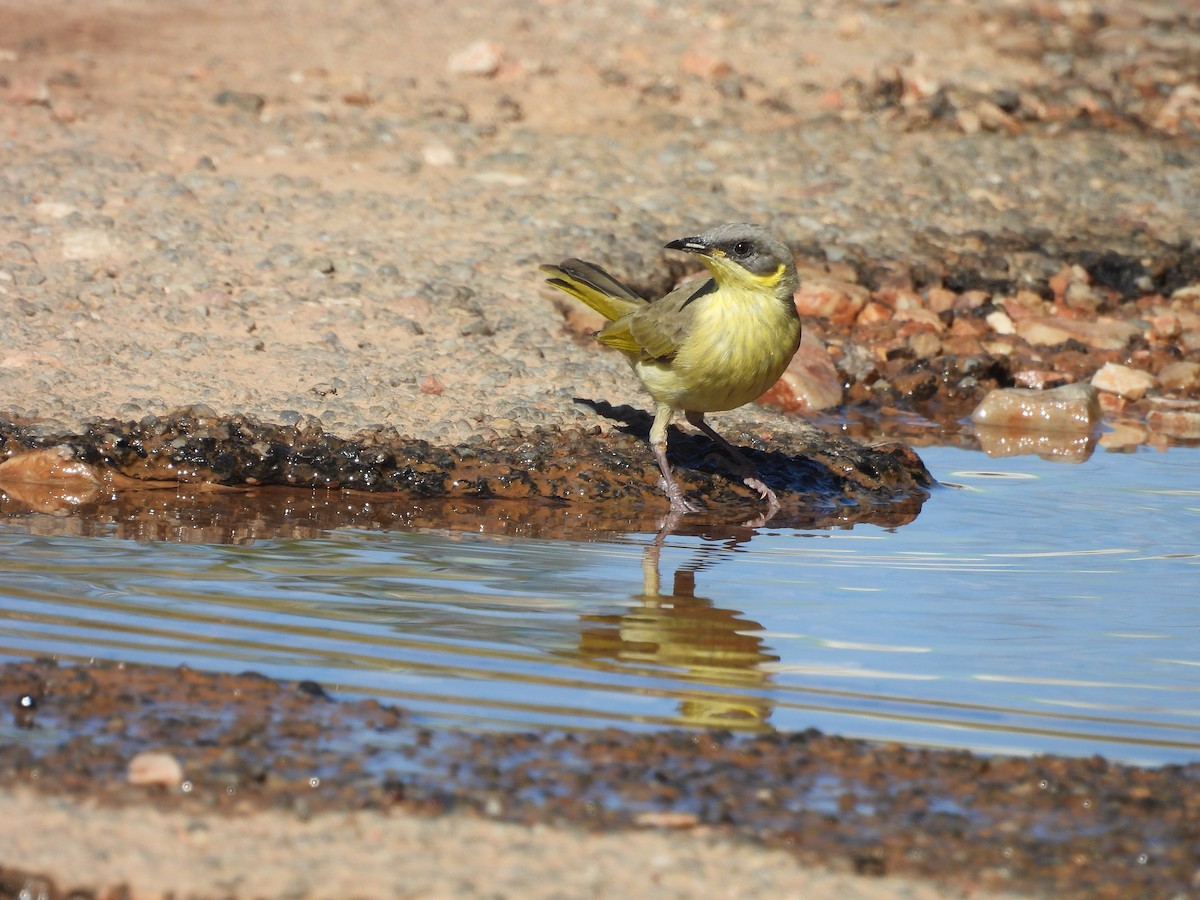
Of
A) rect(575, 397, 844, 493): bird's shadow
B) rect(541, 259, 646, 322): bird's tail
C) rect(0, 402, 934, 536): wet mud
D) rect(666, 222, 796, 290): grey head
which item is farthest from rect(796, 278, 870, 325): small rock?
rect(666, 222, 796, 290): grey head

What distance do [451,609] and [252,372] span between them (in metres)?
2.51

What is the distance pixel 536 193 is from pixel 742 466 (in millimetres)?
3128

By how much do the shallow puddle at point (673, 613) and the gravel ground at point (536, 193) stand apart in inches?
41.3

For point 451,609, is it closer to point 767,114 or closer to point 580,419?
point 580,419

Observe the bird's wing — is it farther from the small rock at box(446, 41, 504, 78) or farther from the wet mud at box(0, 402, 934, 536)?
the small rock at box(446, 41, 504, 78)

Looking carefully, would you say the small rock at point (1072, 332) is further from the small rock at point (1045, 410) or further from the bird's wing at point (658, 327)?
the bird's wing at point (658, 327)

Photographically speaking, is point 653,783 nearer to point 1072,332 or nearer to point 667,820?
point 667,820

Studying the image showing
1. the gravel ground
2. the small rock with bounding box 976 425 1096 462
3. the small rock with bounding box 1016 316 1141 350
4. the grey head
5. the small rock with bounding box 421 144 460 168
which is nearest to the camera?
the grey head

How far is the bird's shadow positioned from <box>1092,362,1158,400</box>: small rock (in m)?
2.25

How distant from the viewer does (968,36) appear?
12367 millimetres

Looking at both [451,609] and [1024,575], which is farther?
[1024,575]

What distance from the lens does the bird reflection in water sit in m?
3.99

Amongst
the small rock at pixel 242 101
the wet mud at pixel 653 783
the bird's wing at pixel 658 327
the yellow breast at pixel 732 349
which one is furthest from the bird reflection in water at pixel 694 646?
the small rock at pixel 242 101

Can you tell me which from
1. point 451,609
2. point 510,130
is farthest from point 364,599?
point 510,130
